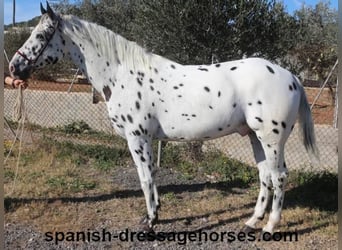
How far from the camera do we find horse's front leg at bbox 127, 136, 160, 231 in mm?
4047

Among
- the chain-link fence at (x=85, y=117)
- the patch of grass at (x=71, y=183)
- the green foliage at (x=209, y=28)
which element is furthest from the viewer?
the chain-link fence at (x=85, y=117)

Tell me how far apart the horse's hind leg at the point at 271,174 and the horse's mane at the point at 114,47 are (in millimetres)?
1325

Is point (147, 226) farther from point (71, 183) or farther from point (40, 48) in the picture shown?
point (40, 48)

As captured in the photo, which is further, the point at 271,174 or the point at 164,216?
the point at 164,216

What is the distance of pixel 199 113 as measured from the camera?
3.94 m

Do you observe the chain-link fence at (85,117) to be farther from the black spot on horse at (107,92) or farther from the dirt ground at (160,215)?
the black spot on horse at (107,92)

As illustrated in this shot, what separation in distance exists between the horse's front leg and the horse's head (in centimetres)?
113

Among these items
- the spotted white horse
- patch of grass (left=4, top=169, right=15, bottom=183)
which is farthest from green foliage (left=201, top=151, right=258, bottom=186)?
patch of grass (left=4, top=169, right=15, bottom=183)

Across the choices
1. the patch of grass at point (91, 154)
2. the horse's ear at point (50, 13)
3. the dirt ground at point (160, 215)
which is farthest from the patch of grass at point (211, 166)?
the horse's ear at point (50, 13)

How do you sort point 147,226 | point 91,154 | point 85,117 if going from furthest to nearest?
point 85,117 → point 91,154 → point 147,226

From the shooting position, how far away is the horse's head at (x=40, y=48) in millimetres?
4098

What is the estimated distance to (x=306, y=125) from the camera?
4.20 meters

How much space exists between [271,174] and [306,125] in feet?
2.00

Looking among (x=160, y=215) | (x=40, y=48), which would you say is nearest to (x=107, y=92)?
(x=40, y=48)
